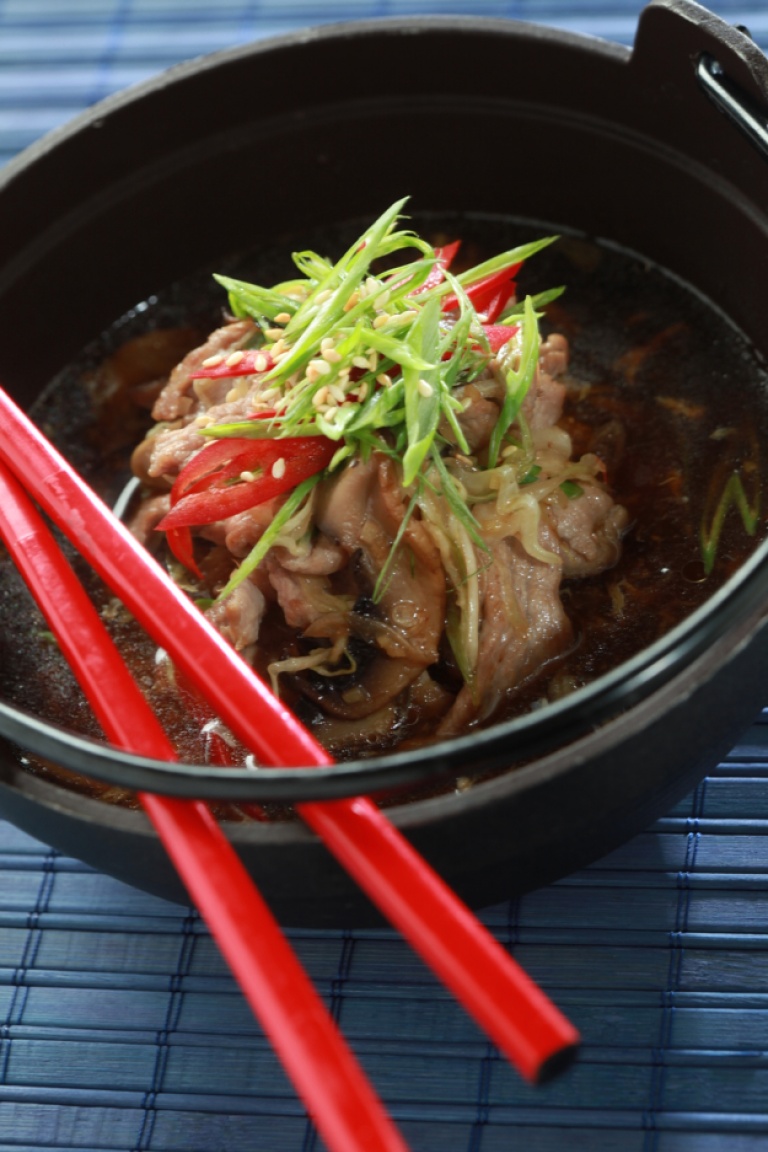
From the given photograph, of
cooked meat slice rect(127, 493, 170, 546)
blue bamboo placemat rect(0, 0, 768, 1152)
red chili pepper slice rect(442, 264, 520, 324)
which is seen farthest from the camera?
cooked meat slice rect(127, 493, 170, 546)

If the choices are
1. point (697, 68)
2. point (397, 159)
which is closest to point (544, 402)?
point (697, 68)

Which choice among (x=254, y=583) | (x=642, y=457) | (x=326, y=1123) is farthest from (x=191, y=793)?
(x=642, y=457)

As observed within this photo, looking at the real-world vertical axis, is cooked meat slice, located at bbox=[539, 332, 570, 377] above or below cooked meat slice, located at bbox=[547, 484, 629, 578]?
above

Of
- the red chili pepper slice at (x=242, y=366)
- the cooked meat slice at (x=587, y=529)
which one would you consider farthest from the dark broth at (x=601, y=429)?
the red chili pepper slice at (x=242, y=366)

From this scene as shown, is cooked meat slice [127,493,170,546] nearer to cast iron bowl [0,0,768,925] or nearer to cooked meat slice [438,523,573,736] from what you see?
cast iron bowl [0,0,768,925]

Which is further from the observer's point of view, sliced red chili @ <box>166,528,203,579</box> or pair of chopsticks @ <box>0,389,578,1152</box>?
sliced red chili @ <box>166,528,203,579</box>

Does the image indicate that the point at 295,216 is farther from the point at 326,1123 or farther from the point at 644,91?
the point at 326,1123

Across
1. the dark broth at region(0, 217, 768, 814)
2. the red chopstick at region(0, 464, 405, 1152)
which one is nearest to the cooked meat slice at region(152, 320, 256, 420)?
the dark broth at region(0, 217, 768, 814)
